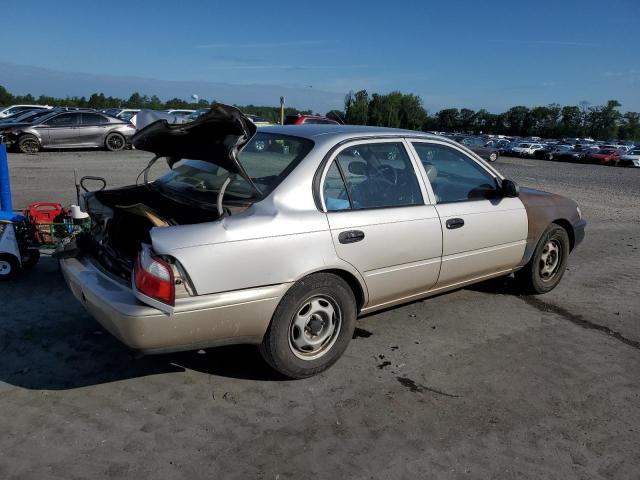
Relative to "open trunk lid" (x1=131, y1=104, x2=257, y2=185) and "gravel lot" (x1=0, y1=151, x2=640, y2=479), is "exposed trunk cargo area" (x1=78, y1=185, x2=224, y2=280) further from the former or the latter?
"gravel lot" (x1=0, y1=151, x2=640, y2=479)

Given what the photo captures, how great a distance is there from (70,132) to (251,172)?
54.5ft

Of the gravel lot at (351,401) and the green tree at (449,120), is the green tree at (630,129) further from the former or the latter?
the gravel lot at (351,401)

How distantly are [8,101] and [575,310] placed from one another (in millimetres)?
62219

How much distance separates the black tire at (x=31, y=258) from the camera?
17.6 feet

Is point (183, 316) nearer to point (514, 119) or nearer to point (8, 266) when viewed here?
point (8, 266)

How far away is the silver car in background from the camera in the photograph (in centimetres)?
302

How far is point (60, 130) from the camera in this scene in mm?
17844

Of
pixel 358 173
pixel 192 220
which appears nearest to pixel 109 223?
pixel 192 220

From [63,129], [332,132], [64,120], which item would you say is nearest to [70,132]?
[63,129]

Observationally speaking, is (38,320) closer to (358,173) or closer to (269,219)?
(269,219)

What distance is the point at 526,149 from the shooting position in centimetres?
4134

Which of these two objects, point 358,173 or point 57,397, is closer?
point 57,397

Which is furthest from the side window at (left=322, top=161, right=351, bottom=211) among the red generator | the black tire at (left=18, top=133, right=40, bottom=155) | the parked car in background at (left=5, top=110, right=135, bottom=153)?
the black tire at (left=18, top=133, right=40, bottom=155)

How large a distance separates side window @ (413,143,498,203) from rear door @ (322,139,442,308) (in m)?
0.20
